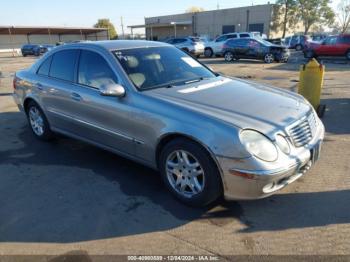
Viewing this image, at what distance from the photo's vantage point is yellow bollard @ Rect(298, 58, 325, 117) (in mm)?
6668

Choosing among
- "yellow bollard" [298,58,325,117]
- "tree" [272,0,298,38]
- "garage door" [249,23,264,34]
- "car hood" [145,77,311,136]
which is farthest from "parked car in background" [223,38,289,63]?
"tree" [272,0,298,38]

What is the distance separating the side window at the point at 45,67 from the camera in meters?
5.09

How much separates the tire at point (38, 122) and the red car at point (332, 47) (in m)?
20.5

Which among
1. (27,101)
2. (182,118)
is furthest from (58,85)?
(182,118)

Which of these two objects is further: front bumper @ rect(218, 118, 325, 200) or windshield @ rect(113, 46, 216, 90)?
windshield @ rect(113, 46, 216, 90)

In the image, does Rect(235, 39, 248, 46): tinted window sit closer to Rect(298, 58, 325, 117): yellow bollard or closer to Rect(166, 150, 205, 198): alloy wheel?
Rect(298, 58, 325, 117): yellow bollard

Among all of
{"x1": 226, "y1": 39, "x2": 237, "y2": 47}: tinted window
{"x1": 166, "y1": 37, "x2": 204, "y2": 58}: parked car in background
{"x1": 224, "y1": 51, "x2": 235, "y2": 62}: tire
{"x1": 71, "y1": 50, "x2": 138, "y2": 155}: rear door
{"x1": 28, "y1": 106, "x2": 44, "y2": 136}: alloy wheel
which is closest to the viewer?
{"x1": 71, "y1": 50, "x2": 138, "y2": 155}: rear door

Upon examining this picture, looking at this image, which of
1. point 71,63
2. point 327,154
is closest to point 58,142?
point 71,63

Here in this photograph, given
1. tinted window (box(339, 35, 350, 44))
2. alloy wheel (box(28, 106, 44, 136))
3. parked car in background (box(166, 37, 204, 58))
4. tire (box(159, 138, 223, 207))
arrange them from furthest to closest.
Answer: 1. parked car in background (box(166, 37, 204, 58))
2. tinted window (box(339, 35, 350, 44))
3. alloy wheel (box(28, 106, 44, 136))
4. tire (box(159, 138, 223, 207))

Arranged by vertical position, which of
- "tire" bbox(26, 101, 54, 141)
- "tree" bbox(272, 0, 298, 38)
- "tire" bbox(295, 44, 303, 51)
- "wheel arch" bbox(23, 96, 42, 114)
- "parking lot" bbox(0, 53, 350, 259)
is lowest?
"tire" bbox(295, 44, 303, 51)

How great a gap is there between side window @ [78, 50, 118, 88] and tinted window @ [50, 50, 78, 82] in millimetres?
202

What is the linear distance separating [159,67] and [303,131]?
196 centimetres

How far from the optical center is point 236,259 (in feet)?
8.67

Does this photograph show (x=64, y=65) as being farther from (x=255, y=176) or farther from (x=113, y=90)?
(x=255, y=176)
